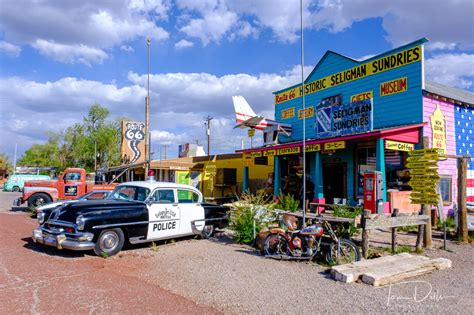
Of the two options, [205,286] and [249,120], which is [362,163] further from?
[205,286]

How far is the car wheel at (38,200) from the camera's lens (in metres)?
15.6

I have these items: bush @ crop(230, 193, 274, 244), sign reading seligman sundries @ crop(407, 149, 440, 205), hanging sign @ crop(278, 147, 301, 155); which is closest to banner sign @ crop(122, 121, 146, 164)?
hanging sign @ crop(278, 147, 301, 155)

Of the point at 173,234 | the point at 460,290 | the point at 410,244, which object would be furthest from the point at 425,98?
the point at 173,234

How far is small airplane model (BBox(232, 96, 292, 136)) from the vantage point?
18.3 m

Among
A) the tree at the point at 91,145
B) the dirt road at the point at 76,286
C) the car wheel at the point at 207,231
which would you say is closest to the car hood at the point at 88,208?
the dirt road at the point at 76,286

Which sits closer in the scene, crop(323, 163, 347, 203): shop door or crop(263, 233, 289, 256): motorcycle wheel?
crop(263, 233, 289, 256): motorcycle wheel

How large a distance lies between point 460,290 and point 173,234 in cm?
612

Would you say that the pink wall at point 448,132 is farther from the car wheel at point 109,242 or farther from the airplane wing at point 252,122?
the car wheel at point 109,242

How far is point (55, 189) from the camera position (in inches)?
635

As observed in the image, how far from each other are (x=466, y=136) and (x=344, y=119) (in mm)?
4709

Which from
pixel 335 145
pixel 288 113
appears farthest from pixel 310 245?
pixel 288 113

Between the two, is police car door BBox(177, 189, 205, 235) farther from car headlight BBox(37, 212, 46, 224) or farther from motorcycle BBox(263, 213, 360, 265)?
car headlight BBox(37, 212, 46, 224)

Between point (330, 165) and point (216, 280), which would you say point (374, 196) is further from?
point (216, 280)
